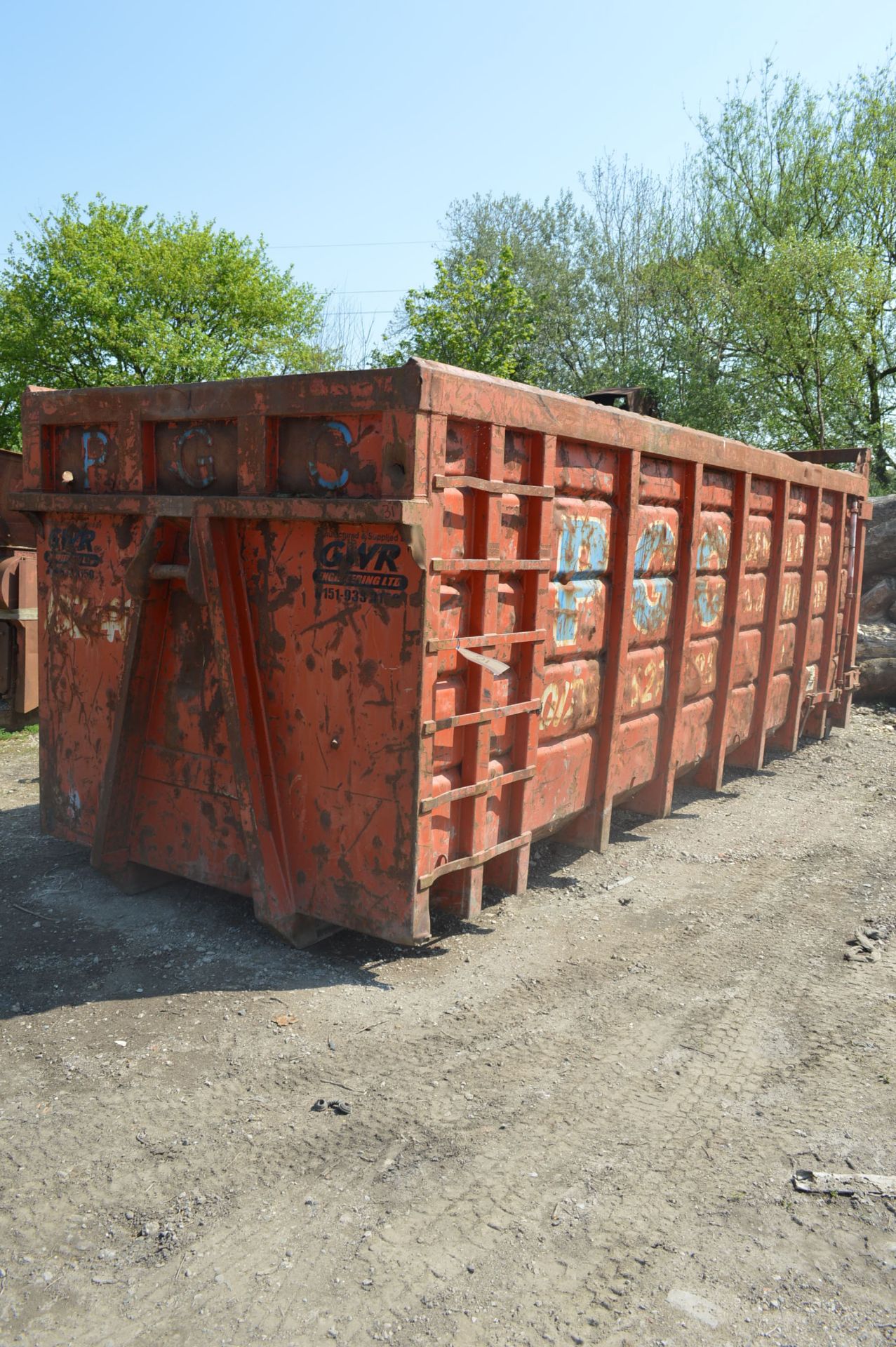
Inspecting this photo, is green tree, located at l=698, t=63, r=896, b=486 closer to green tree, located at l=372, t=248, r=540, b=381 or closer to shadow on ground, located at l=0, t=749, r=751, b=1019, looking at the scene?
green tree, located at l=372, t=248, r=540, b=381

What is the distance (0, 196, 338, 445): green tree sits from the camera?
23562mm

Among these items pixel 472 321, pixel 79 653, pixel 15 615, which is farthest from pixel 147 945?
pixel 472 321

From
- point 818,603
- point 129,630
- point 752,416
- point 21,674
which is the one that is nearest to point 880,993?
point 129,630

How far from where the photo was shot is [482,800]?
14.6 feet

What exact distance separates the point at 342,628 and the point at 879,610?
894cm

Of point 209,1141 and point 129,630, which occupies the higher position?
point 129,630

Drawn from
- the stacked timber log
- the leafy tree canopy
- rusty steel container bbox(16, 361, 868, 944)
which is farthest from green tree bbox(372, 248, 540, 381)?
rusty steel container bbox(16, 361, 868, 944)

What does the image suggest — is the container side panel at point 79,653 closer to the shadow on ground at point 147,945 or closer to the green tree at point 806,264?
the shadow on ground at point 147,945

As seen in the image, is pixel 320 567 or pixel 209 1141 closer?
pixel 209 1141

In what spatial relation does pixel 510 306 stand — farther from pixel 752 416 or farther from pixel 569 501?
pixel 569 501

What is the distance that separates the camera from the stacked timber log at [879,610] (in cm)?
1081

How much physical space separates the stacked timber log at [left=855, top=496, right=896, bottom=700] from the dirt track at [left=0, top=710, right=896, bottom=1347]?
5953mm

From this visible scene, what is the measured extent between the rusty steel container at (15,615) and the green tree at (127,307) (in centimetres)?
1498

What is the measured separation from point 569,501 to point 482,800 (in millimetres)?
1500
